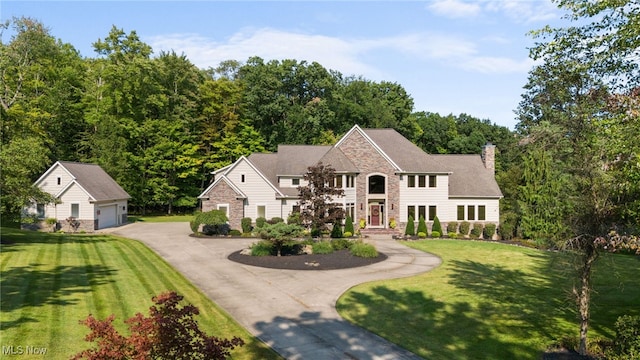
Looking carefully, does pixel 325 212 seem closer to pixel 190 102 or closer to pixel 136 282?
pixel 136 282

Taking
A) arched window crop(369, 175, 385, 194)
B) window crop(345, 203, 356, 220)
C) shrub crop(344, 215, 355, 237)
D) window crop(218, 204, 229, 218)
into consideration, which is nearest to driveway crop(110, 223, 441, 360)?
shrub crop(344, 215, 355, 237)

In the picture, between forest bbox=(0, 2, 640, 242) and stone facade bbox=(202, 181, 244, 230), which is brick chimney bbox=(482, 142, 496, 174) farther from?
stone facade bbox=(202, 181, 244, 230)

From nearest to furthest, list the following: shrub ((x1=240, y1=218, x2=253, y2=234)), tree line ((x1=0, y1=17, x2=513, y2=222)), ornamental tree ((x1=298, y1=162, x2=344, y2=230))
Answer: ornamental tree ((x1=298, y1=162, x2=344, y2=230)) → shrub ((x1=240, y1=218, x2=253, y2=234)) → tree line ((x1=0, y1=17, x2=513, y2=222))

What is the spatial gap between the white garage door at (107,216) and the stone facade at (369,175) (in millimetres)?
23187

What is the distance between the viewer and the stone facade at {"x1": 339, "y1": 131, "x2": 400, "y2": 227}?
40781mm

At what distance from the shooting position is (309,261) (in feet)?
82.8

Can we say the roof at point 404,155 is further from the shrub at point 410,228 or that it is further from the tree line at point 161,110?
the tree line at point 161,110

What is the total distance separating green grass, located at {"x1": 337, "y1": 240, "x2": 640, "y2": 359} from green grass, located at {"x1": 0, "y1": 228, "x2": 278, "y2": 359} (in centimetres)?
489

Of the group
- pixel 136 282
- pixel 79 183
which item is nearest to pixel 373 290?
pixel 136 282

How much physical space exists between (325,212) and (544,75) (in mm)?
18787

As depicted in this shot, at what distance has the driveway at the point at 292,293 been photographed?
1284 centimetres

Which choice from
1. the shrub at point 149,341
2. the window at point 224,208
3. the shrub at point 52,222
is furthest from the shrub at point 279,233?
the shrub at point 52,222

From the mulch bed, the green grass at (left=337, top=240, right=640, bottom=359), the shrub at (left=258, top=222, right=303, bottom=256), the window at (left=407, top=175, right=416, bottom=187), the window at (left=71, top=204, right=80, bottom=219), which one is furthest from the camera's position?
the window at (left=407, top=175, right=416, bottom=187)

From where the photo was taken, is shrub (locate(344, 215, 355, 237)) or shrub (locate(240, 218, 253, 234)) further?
shrub (locate(240, 218, 253, 234))
